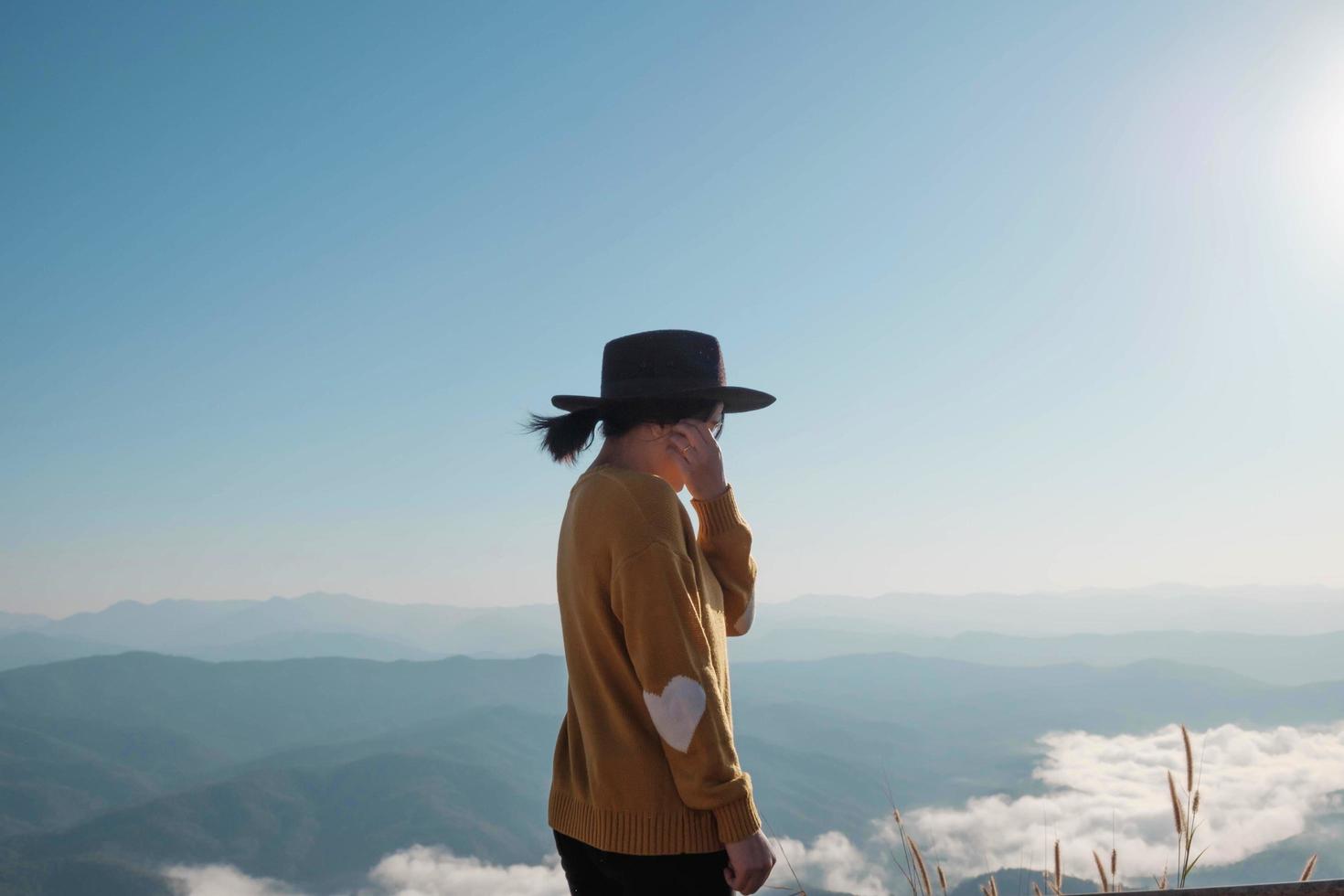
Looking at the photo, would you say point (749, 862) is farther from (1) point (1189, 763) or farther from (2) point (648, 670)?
(1) point (1189, 763)

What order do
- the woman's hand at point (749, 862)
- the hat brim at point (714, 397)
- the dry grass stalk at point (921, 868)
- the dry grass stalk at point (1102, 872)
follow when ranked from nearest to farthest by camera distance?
the woman's hand at point (749, 862)
the hat brim at point (714, 397)
the dry grass stalk at point (921, 868)
the dry grass stalk at point (1102, 872)

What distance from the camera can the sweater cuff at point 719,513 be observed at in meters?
1.93

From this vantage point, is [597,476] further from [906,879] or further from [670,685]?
[906,879]

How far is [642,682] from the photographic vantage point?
1.53 metres

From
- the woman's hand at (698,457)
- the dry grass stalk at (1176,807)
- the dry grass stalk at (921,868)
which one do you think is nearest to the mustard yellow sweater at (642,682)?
the woman's hand at (698,457)

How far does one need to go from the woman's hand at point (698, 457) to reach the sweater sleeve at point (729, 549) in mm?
29

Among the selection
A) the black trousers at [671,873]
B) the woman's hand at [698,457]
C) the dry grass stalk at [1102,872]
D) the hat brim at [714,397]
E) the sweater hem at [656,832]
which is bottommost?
the dry grass stalk at [1102,872]

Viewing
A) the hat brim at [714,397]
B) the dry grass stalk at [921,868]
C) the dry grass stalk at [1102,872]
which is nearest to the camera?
the hat brim at [714,397]

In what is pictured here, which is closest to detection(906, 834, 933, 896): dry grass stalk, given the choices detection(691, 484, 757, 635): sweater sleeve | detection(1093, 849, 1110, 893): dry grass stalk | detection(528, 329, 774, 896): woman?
detection(1093, 849, 1110, 893): dry grass stalk

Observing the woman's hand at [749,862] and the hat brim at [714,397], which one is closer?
the woman's hand at [749,862]

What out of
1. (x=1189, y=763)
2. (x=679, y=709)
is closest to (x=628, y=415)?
(x=679, y=709)

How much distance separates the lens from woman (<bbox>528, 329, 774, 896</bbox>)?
149 centimetres

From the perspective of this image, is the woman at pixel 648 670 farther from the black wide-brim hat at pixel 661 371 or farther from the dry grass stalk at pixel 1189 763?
the dry grass stalk at pixel 1189 763

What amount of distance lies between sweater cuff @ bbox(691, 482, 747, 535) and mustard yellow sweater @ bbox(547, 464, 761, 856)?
209 millimetres
